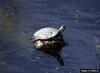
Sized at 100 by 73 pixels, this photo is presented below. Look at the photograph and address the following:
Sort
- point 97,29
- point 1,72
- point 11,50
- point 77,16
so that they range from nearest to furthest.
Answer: point 1,72 → point 11,50 → point 97,29 → point 77,16

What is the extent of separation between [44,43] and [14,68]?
3.83m

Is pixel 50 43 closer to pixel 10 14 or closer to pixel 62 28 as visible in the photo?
pixel 62 28

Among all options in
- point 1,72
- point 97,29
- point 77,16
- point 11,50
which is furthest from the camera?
point 77,16

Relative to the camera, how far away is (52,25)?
28.0m

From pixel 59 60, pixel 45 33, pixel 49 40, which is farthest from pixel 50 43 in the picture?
pixel 59 60

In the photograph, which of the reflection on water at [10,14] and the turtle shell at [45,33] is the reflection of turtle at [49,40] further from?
the reflection on water at [10,14]

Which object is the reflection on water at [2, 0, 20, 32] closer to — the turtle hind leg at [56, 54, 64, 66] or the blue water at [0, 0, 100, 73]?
the blue water at [0, 0, 100, 73]

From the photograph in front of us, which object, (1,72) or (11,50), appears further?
(11,50)

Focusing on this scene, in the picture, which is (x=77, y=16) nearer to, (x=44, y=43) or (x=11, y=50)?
(x=44, y=43)

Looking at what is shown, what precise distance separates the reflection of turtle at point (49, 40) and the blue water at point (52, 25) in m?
0.51

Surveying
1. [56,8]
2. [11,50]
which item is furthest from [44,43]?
[56,8]

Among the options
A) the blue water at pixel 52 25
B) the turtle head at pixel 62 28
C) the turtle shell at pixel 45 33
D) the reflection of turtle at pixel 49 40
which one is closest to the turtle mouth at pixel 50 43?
the reflection of turtle at pixel 49 40

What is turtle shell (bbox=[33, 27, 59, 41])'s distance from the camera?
25.6 meters

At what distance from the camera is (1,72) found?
21953 mm
